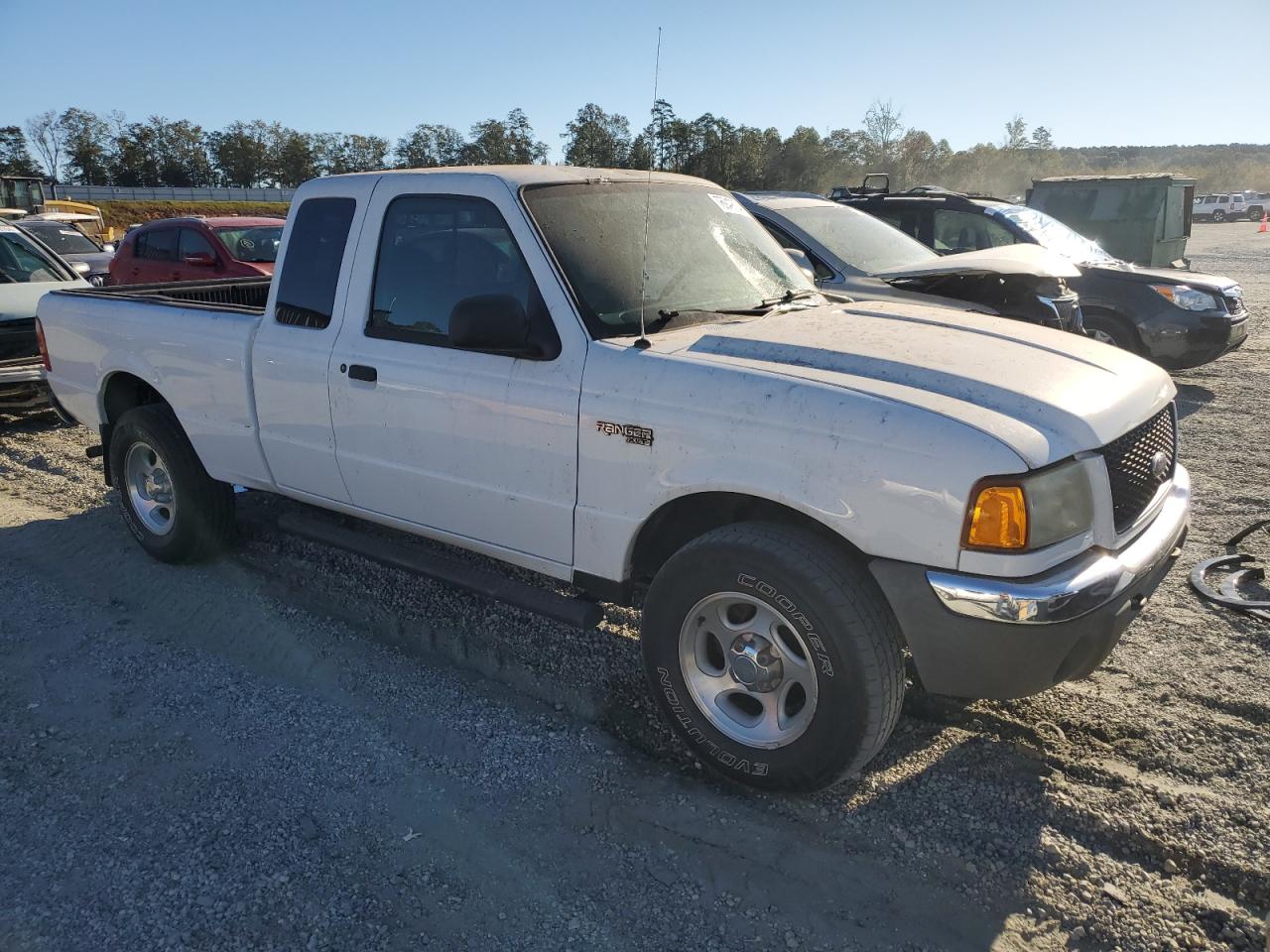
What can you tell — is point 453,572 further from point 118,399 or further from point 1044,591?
point 118,399

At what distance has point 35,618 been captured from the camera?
15.0 feet

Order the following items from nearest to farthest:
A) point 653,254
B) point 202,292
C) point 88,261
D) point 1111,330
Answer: point 653,254 → point 202,292 → point 1111,330 → point 88,261

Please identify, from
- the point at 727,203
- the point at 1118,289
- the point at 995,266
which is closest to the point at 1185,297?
the point at 1118,289

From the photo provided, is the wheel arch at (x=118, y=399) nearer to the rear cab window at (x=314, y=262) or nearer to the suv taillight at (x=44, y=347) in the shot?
the suv taillight at (x=44, y=347)

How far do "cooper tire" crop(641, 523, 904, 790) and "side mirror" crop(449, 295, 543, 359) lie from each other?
100 cm

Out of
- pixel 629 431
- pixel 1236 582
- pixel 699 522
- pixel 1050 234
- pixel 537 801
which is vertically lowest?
pixel 537 801

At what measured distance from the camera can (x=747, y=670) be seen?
10.3 feet

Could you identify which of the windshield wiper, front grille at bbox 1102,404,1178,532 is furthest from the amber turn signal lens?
the windshield wiper

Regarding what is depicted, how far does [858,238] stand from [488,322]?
17.3 feet

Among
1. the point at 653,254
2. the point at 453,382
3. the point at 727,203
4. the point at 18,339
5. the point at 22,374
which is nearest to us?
the point at 453,382

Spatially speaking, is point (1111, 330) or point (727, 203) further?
point (1111, 330)

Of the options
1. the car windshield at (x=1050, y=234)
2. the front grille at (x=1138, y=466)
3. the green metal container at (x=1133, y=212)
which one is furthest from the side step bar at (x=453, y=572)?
the green metal container at (x=1133, y=212)

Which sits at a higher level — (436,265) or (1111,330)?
(436,265)

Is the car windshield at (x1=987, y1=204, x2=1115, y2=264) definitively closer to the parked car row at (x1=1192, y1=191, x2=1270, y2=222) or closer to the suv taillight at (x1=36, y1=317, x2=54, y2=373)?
the suv taillight at (x1=36, y1=317, x2=54, y2=373)
